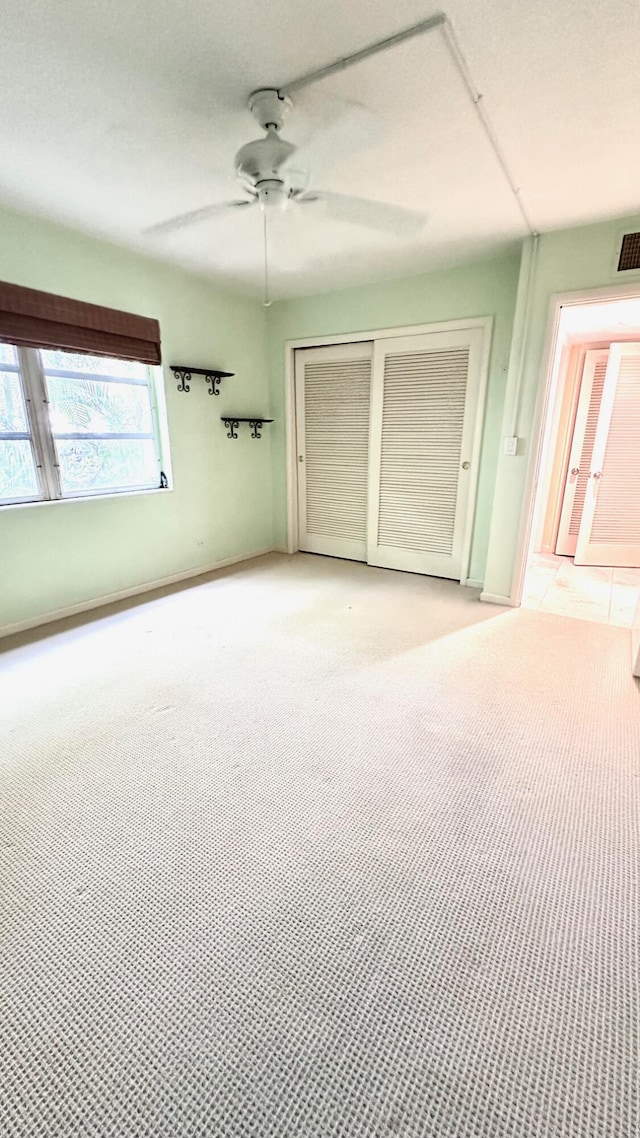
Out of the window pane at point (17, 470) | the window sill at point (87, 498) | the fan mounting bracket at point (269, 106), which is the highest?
the fan mounting bracket at point (269, 106)

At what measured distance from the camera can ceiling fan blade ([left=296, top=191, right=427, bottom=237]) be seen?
229 cm

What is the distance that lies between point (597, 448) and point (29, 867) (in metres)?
4.66

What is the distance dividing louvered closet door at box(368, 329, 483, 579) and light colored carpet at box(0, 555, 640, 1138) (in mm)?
1661

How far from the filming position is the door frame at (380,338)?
3.35m

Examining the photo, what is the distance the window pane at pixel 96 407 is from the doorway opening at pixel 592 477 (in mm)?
3106

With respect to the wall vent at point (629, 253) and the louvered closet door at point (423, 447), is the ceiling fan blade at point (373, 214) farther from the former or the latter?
the wall vent at point (629, 253)

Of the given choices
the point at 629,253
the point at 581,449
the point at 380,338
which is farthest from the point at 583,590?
the point at 380,338

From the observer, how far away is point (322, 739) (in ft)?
6.21

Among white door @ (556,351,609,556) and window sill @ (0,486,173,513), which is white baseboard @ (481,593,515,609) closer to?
white door @ (556,351,609,556)

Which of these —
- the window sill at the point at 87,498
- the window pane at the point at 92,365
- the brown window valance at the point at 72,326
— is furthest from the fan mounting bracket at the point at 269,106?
the window sill at the point at 87,498

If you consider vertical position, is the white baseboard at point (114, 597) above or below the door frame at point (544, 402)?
below

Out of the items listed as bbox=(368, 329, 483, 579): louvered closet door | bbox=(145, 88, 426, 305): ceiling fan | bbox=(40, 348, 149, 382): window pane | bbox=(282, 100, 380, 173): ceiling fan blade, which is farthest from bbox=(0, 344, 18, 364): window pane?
bbox=(368, 329, 483, 579): louvered closet door

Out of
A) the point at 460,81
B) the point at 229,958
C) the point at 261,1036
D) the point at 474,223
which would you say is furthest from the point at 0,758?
the point at 474,223

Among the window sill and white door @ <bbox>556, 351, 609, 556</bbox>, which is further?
white door @ <bbox>556, 351, 609, 556</bbox>
